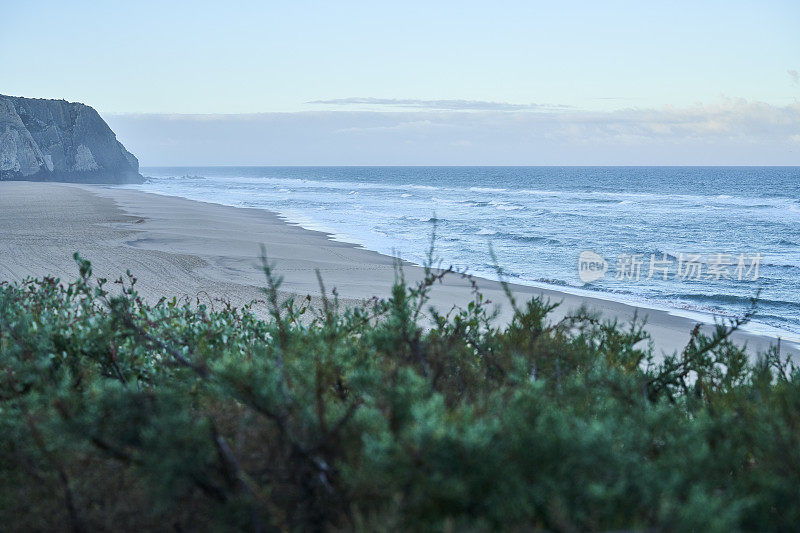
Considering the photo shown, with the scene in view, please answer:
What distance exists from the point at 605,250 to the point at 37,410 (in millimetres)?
25687

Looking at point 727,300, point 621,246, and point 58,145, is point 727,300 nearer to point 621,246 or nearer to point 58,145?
point 621,246

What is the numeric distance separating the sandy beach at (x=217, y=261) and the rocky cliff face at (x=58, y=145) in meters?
59.7

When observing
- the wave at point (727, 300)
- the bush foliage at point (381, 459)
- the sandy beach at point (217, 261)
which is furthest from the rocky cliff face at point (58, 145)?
the bush foliage at point (381, 459)

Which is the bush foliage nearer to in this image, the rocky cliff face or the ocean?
the ocean

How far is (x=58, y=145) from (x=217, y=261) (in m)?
92.6

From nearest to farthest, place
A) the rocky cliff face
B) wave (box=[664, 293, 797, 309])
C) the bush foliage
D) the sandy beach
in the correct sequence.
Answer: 1. the bush foliage
2. the sandy beach
3. wave (box=[664, 293, 797, 309])
4. the rocky cliff face

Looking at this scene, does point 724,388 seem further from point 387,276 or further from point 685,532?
point 387,276

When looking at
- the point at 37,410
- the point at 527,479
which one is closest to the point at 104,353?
the point at 37,410

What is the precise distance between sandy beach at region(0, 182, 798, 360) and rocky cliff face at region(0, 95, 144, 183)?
59.7 metres

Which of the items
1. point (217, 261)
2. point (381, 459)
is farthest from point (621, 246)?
point (381, 459)

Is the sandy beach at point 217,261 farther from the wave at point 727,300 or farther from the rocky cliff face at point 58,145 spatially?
→ the rocky cliff face at point 58,145

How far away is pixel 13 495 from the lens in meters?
2.03

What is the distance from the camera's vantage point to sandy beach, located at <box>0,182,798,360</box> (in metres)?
13.5

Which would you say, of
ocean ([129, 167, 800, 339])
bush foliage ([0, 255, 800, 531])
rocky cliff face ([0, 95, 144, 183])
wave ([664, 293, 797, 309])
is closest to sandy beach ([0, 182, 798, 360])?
ocean ([129, 167, 800, 339])
